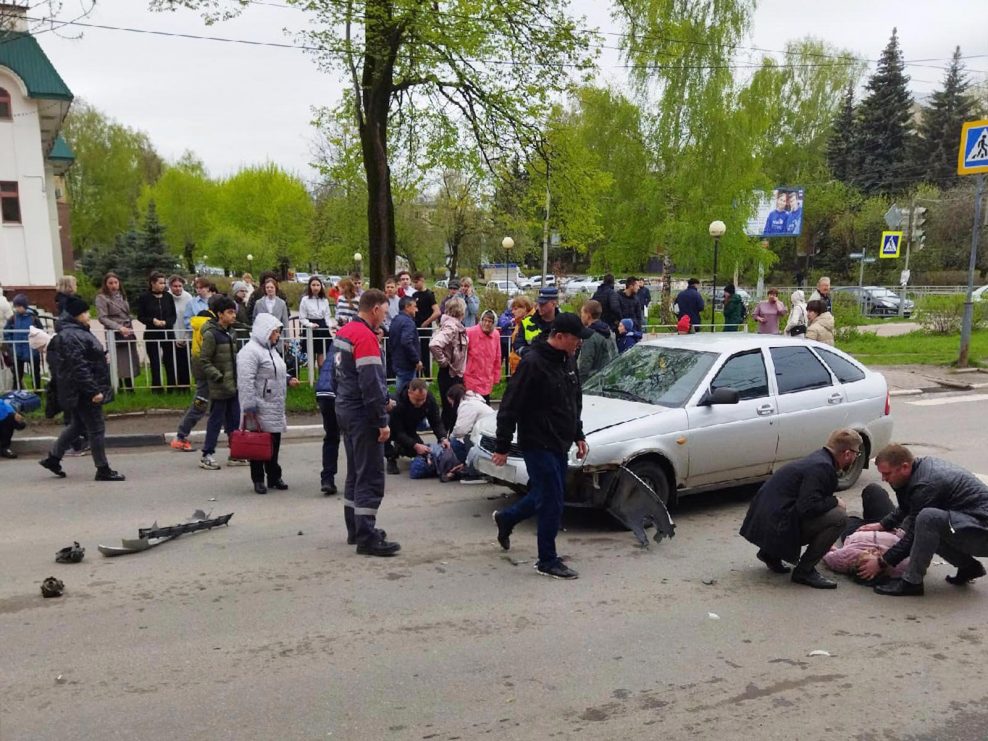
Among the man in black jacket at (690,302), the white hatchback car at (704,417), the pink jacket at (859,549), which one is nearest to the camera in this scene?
the pink jacket at (859,549)

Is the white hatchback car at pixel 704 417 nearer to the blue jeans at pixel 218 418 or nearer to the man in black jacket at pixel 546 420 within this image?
the man in black jacket at pixel 546 420

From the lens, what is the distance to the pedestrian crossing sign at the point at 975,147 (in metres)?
15.0

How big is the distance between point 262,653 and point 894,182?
202 feet

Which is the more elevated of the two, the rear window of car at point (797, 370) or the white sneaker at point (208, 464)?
the rear window of car at point (797, 370)

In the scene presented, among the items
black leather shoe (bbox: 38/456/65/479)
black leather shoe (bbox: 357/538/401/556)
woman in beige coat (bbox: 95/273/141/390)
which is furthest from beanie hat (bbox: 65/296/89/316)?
black leather shoe (bbox: 357/538/401/556)

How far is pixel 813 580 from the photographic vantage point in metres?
5.28

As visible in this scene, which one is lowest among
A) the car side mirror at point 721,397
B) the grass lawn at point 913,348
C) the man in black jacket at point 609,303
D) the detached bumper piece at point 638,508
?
the grass lawn at point 913,348

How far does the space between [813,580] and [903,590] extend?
1.85ft

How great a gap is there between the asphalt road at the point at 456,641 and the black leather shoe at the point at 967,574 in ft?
0.24

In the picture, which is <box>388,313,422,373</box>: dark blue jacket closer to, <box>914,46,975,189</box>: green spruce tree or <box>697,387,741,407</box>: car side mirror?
<box>697,387,741,407</box>: car side mirror

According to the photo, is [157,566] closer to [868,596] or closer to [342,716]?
[342,716]

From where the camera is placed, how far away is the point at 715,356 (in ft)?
23.4

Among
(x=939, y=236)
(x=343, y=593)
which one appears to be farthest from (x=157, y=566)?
(x=939, y=236)

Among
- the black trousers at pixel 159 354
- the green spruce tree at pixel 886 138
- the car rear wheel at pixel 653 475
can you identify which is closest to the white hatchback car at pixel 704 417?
the car rear wheel at pixel 653 475
